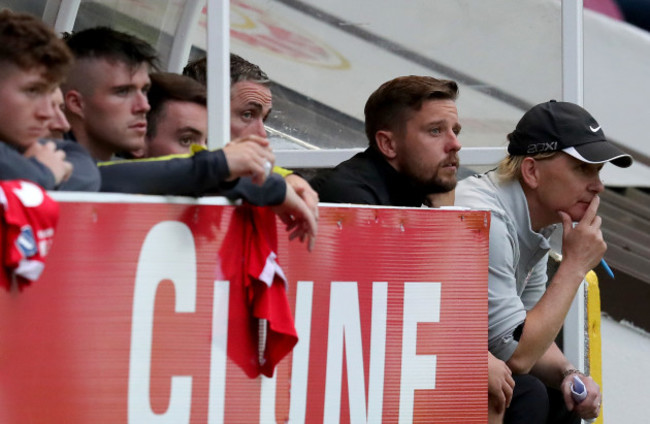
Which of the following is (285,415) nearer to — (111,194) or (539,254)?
(111,194)

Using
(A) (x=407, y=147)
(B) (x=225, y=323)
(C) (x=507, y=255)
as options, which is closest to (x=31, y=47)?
(B) (x=225, y=323)

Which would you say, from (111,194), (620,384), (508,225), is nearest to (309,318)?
(111,194)

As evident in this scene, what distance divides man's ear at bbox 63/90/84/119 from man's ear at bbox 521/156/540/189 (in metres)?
1.68

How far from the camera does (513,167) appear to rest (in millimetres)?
4297

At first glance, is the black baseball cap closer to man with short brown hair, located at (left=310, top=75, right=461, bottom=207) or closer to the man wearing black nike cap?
the man wearing black nike cap

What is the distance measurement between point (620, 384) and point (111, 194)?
535 centimetres

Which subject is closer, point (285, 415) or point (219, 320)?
point (219, 320)

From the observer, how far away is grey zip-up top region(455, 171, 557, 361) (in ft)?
13.1

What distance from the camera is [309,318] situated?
336cm

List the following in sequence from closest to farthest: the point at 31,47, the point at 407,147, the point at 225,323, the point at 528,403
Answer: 1. the point at 31,47
2. the point at 225,323
3. the point at 528,403
4. the point at 407,147

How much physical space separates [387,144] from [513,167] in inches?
17.6

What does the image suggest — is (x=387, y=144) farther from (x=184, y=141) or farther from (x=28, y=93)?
(x=28, y=93)

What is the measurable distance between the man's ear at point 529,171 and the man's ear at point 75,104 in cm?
168

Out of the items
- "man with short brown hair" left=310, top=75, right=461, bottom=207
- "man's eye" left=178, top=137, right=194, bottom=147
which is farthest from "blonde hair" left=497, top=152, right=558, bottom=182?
"man's eye" left=178, top=137, right=194, bottom=147
